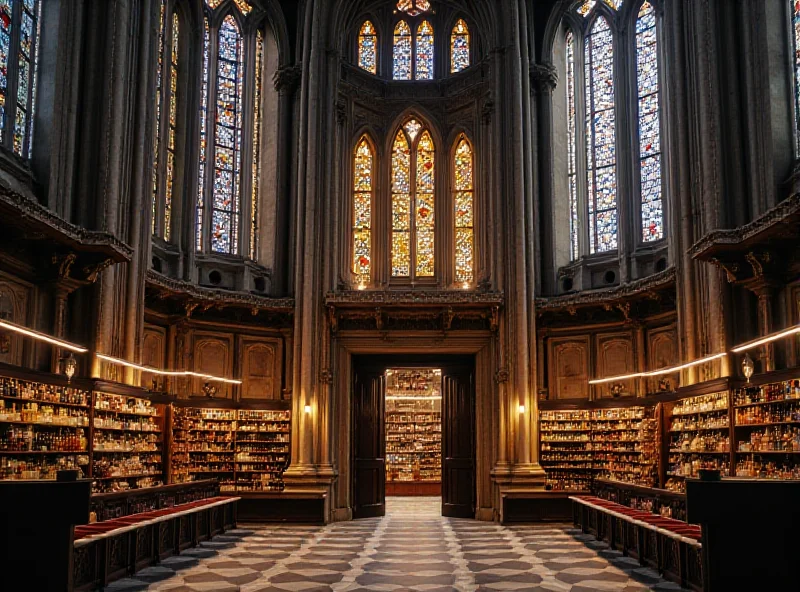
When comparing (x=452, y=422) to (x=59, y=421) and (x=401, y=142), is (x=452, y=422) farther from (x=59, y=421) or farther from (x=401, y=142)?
(x=59, y=421)

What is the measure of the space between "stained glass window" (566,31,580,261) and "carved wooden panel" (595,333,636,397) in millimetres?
2785

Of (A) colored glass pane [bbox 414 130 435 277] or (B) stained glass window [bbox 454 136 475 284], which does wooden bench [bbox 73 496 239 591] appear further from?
(B) stained glass window [bbox 454 136 475 284]

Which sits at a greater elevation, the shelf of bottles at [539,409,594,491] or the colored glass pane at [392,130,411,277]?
the colored glass pane at [392,130,411,277]

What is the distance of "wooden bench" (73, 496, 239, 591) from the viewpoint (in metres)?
10.8

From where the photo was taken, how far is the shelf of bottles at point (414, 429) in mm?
30188

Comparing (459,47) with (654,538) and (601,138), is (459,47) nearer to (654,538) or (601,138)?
(601,138)

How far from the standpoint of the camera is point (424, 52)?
2625 centimetres

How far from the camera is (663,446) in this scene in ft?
61.2

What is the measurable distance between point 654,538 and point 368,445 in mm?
11181

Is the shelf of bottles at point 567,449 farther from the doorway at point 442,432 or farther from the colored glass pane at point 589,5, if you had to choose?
the colored glass pane at point 589,5

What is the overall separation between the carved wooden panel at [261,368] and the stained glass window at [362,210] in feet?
10.6

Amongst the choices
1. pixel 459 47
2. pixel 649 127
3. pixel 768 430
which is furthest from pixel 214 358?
pixel 768 430

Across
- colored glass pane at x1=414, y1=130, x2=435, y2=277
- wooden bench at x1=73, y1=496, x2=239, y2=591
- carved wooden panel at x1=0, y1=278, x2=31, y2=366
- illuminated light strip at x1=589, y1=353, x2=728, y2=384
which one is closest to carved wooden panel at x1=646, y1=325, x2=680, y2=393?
illuminated light strip at x1=589, y1=353, x2=728, y2=384

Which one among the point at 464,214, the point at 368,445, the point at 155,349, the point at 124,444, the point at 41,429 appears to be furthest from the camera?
the point at 464,214
